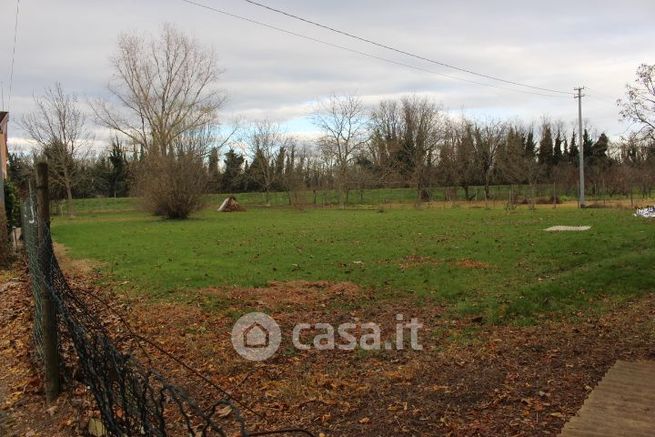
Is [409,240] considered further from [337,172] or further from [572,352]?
[337,172]

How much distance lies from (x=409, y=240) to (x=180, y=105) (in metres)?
38.0

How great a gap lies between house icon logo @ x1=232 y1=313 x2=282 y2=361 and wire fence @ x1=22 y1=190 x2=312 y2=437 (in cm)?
72

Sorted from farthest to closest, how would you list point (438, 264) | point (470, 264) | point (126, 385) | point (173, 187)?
point (173, 187) → point (438, 264) → point (470, 264) → point (126, 385)

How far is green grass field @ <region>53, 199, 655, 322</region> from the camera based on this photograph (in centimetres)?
782

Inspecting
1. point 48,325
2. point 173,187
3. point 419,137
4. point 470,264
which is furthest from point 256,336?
point 419,137

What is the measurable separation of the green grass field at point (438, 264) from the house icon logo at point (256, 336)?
6.94 ft

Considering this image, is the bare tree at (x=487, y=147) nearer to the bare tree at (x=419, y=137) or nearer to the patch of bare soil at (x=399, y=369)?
the bare tree at (x=419, y=137)

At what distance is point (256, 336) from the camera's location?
245 inches

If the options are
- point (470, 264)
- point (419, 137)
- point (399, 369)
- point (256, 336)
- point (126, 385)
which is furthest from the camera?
point (419, 137)

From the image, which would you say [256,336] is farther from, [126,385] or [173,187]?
[173,187]

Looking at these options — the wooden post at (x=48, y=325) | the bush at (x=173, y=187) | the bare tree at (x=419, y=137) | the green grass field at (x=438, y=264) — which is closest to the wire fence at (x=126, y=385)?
the wooden post at (x=48, y=325)

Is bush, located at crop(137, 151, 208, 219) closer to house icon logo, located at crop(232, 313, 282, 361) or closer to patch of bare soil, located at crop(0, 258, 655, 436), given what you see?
patch of bare soil, located at crop(0, 258, 655, 436)

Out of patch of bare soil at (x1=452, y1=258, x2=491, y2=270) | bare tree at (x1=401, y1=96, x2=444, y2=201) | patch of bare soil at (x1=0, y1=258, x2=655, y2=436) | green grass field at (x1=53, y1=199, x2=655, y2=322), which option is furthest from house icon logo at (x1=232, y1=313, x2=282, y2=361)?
bare tree at (x1=401, y1=96, x2=444, y2=201)

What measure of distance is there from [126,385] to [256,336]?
3.08 m
